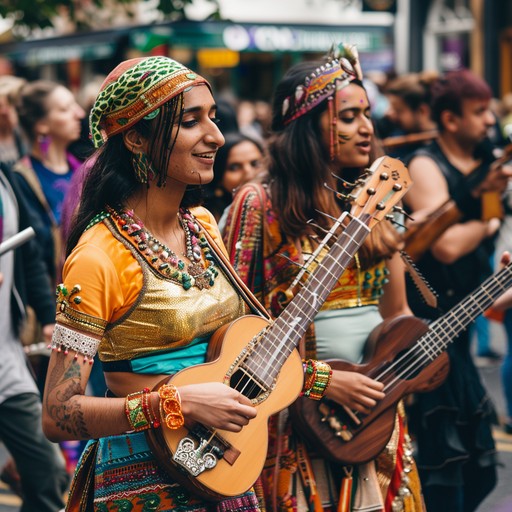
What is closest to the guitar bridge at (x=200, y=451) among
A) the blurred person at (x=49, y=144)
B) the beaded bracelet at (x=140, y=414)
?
the beaded bracelet at (x=140, y=414)

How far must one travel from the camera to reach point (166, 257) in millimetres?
2939

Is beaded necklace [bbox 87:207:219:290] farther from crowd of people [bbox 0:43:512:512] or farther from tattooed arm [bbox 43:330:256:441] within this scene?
tattooed arm [bbox 43:330:256:441]

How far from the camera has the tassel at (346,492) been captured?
3.66 metres

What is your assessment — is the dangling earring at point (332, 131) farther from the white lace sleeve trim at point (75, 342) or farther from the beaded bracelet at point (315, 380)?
the white lace sleeve trim at point (75, 342)

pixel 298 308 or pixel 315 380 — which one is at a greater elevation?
pixel 298 308

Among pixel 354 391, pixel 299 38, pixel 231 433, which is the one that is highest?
pixel 231 433

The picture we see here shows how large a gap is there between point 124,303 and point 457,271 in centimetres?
274

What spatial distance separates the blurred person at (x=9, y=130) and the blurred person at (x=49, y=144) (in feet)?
4.10

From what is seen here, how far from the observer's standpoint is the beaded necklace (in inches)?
114

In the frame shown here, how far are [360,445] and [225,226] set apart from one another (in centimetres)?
95

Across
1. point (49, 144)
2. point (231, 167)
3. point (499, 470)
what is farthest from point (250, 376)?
point (49, 144)

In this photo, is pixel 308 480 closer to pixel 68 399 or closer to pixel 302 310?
pixel 302 310

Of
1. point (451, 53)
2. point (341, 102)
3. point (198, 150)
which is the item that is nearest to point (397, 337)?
point (341, 102)

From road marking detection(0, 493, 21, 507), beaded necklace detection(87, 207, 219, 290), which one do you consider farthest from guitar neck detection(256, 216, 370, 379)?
road marking detection(0, 493, 21, 507)
